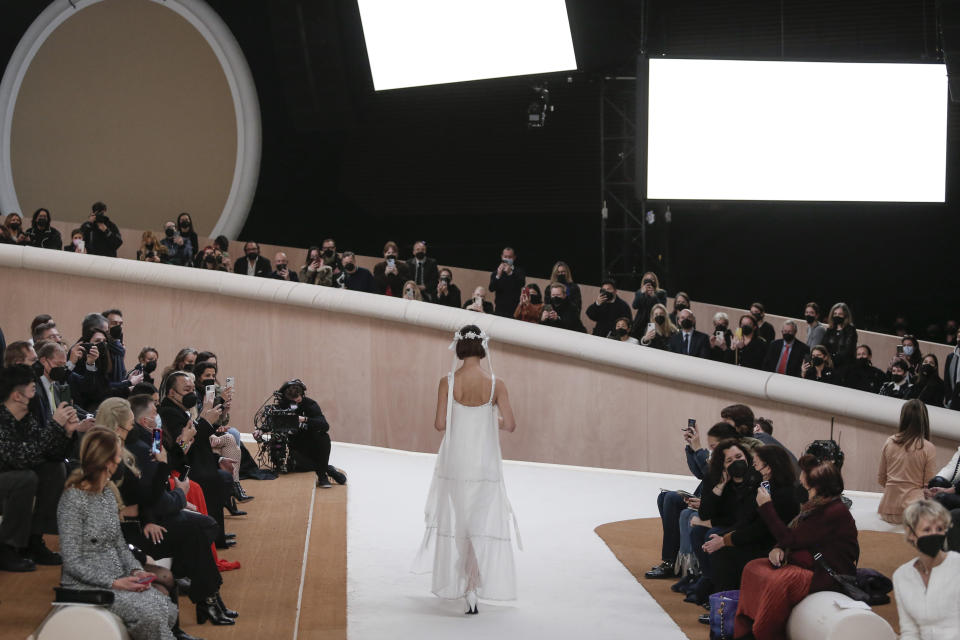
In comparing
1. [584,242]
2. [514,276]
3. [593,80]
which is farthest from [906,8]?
[514,276]

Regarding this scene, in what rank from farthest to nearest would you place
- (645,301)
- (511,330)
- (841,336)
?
(645,301) → (841,336) → (511,330)

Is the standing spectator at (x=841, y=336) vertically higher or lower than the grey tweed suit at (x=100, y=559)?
higher

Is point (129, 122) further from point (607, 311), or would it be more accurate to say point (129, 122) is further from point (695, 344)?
point (695, 344)

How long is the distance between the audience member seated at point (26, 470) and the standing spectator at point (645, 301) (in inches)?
247

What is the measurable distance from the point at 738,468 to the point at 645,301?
5560 mm

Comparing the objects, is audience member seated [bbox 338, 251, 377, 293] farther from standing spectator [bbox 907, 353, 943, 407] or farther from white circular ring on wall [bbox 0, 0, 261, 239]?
standing spectator [bbox 907, 353, 943, 407]

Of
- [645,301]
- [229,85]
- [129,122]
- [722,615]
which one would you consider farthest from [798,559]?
[129,122]

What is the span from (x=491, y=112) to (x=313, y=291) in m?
5.12

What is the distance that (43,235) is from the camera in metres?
12.1

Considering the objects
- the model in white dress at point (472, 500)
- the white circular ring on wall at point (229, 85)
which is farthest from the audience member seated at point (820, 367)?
the white circular ring on wall at point (229, 85)

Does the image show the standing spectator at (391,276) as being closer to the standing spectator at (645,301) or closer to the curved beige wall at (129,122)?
the standing spectator at (645,301)

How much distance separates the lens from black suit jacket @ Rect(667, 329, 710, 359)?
10531mm

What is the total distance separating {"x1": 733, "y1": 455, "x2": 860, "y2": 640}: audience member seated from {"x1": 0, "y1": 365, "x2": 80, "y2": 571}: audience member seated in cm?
325

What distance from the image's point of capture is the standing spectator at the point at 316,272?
11492 millimetres
